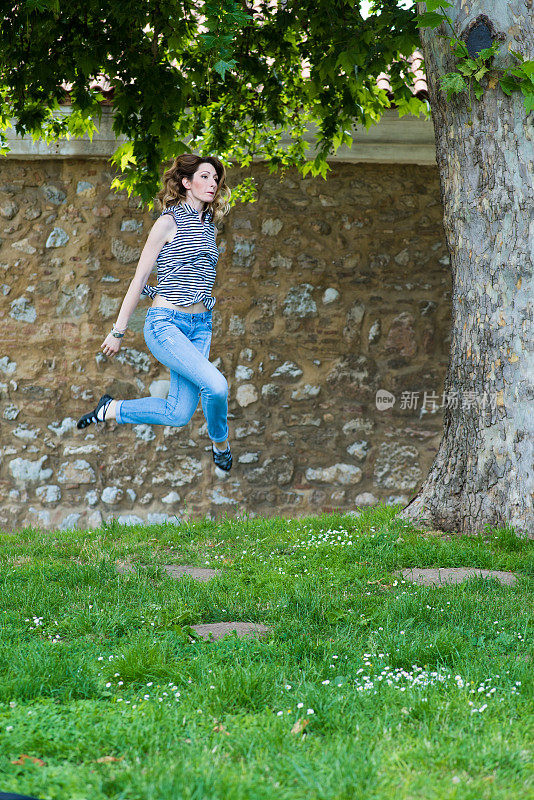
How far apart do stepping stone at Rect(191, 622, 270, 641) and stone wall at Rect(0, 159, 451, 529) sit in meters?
3.35

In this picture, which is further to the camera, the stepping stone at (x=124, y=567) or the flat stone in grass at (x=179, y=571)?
the stepping stone at (x=124, y=567)

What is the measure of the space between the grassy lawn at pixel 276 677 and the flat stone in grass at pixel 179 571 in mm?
72

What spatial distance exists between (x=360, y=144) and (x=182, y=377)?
10.8 feet

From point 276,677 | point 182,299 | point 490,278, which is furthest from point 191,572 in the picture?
point 490,278

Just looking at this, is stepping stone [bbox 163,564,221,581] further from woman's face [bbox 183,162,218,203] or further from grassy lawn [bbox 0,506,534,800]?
woman's face [bbox 183,162,218,203]

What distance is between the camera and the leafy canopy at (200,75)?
5.08m

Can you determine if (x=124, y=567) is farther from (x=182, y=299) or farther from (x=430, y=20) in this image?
(x=430, y=20)

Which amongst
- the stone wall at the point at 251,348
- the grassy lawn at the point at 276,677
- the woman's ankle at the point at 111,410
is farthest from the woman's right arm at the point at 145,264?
the stone wall at the point at 251,348

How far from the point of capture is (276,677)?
2650 mm

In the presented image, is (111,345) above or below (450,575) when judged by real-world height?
above

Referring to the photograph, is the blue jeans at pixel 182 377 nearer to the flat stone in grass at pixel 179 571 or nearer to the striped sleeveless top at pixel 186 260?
the striped sleeveless top at pixel 186 260

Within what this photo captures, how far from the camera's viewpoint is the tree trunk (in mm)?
4312

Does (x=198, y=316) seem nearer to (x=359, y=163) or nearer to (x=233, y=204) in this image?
(x=233, y=204)

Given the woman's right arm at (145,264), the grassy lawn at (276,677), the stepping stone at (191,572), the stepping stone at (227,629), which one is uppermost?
the woman's right arm at (145,264)
